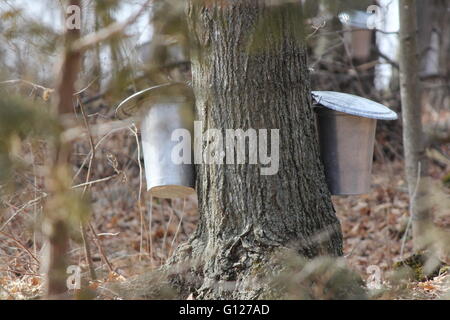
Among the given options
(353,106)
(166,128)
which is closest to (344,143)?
(353,106)

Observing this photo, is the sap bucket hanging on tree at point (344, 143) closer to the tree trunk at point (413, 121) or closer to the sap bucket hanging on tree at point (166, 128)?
the sap bucket hanging on tree at point (166, 128)

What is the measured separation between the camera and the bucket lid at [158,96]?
3172 millimetres

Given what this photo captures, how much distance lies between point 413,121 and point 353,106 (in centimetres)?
196

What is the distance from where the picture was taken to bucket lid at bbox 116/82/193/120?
10.4 ft

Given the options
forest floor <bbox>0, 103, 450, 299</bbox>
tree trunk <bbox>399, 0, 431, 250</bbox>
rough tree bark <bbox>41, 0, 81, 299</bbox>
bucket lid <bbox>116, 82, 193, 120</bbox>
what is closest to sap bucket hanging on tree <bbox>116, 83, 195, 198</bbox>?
bucket lid <bbox>116, 82, 193, 120</bbox>

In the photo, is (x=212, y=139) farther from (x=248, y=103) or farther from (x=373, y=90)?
(x=373, y=90)

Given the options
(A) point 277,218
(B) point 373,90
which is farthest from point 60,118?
(B) point 373,90

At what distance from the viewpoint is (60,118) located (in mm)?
2164

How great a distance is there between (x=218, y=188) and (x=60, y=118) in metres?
1.18

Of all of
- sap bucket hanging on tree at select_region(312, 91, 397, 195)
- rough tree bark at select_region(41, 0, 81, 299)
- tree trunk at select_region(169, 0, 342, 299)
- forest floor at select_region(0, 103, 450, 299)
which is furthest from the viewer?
forest floor at select_region(0, 103, 450, 299)

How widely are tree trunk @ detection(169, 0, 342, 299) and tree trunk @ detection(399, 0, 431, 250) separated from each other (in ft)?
6.95

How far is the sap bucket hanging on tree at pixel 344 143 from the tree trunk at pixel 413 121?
1.73m

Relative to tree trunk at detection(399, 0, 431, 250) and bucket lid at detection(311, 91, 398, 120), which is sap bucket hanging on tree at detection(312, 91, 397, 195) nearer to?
bucket lid at detection(311, 91, 398, 120)

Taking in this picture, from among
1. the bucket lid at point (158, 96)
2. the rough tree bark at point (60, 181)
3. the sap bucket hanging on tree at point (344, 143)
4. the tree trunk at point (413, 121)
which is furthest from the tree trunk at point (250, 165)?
the tree trunk at point (413, 121)
